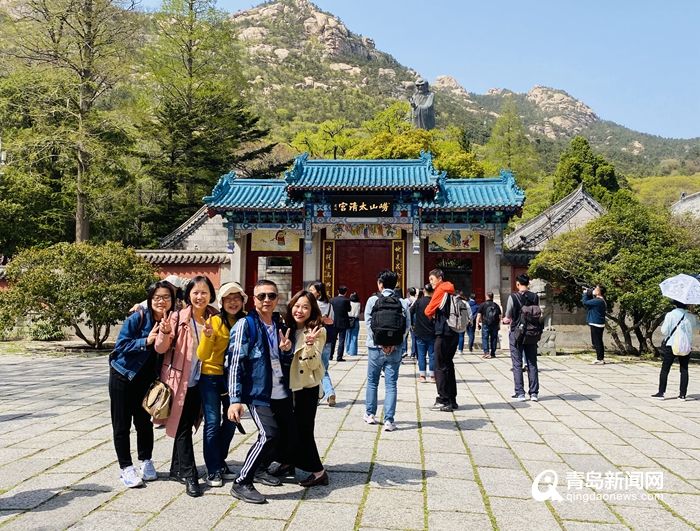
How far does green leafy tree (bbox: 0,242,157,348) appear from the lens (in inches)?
430

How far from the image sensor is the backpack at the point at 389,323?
16.1 feet

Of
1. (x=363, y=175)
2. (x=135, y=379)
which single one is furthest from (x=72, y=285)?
(x=363, y=175)

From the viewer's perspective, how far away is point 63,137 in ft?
58.4

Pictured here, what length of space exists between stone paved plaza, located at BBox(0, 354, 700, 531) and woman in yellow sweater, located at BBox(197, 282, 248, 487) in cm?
21

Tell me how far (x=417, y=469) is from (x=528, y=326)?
3.13m

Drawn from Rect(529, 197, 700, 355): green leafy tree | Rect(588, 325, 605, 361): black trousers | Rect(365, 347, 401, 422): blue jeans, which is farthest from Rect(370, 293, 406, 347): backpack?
Rect(529, 197, 700, 355): green leafy tree

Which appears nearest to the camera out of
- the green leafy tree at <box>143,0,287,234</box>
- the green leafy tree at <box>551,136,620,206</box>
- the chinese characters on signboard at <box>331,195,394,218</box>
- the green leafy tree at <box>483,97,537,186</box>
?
the chinese characters on signboard at <box>331,195,394,218</box>

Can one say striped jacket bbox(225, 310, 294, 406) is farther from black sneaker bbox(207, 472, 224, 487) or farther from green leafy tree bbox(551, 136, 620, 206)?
green leafy tree bbox(551, 136, 620, 206)

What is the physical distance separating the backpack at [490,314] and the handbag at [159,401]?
9.41 m

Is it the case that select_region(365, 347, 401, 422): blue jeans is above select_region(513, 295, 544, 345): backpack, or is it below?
below

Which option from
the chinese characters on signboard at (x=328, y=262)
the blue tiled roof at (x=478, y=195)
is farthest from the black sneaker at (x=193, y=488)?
the chinese characters on signboard at (x=328, y=262)

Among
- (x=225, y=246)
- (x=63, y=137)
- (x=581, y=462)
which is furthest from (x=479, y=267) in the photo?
(x=63, y=137)

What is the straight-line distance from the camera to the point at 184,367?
11.2ft

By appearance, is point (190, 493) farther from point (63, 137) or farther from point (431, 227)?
point (63, 137)
